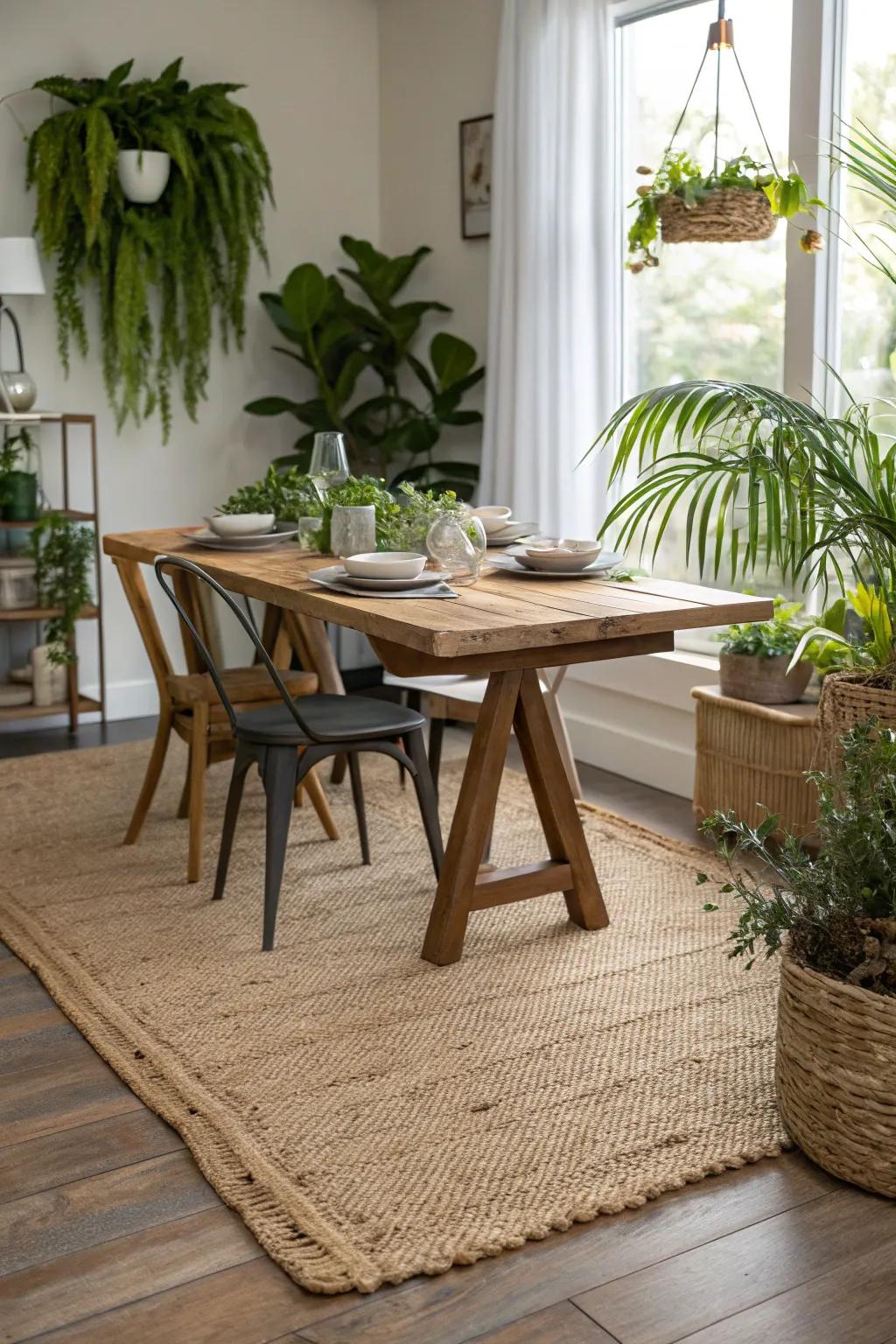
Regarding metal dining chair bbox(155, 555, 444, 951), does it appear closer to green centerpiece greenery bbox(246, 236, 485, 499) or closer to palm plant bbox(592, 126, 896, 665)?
palm plant bbox(592, 126, 896, 665)

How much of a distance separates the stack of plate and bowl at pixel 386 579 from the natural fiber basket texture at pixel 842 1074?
108cm

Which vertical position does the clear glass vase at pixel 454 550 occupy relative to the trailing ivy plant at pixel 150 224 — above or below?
below

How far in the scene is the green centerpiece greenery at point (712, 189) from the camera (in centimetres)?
322

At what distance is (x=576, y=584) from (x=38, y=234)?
279 cm

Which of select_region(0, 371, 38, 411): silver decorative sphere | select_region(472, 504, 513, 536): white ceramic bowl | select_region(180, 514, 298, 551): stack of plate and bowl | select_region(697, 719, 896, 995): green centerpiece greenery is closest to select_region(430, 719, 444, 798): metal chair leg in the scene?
select_region(472, 504, 513, 536): white ceramic bowl

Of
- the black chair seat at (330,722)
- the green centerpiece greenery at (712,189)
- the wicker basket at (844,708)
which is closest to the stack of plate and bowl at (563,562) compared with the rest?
the black chair seat at (330,722)

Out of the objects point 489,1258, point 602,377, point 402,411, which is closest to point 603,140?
point 602,377

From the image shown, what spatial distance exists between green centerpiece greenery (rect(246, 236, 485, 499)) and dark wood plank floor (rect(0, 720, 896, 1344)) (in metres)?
3.29

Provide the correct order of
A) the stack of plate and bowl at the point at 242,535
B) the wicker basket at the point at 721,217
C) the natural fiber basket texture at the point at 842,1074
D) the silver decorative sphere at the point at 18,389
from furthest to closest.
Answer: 1. the silver decorative sphere at the point at 18,389
2. the stack of plate and bowl at the point at 242,535
3. the wicker basket at the point at 721,217
4. the natural fiber basket texture at the point at 842,1074

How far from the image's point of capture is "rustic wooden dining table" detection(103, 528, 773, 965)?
2520 mm

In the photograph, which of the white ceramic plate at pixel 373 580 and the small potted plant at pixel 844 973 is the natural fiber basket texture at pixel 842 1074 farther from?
the white ceramic plate at pixel 373 580

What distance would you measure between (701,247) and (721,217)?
69cm

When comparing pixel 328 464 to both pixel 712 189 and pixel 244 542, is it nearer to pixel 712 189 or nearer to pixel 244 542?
pixel 244 542

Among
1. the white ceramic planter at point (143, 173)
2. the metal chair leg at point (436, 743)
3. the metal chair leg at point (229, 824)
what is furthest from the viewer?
the white ceramic planter at point (143, 173)
